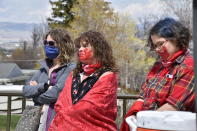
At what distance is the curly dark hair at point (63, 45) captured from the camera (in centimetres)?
354

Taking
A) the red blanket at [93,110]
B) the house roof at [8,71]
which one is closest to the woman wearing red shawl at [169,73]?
the red blanket at [93,110]

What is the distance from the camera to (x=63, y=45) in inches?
139

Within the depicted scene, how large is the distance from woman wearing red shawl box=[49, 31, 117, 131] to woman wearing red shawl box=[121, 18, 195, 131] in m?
0.34

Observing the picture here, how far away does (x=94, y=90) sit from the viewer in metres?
2.94

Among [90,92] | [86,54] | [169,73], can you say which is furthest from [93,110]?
[169,73]

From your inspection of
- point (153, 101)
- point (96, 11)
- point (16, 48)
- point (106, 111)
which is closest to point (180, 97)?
point (153, 101)

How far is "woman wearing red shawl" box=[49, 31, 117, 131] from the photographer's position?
2927mm

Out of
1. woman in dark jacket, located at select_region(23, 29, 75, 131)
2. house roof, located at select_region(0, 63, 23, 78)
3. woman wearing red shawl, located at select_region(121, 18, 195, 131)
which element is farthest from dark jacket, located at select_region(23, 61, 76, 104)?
house roof, located at select_region(0, 63, 23, 78)

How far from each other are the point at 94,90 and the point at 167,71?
647mm

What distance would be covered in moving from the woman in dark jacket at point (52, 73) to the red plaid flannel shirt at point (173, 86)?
39.8 inches

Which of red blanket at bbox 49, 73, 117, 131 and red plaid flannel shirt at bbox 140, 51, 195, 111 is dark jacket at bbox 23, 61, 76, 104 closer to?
red blanket at bbox 49, 73, 117, 131

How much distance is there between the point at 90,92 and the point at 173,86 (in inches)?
29.6

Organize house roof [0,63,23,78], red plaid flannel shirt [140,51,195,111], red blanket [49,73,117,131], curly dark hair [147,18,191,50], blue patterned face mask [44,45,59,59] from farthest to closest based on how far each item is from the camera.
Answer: house roof [0,63,23,78] → blue patterned face mask [44,45,59,59] → red blanket [49,73,117,131] → curly dark hair [147,18,191,50] → red plaid flannel shirt [140,51,195,111]

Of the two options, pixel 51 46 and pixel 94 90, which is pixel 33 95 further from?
pixel 94 90
